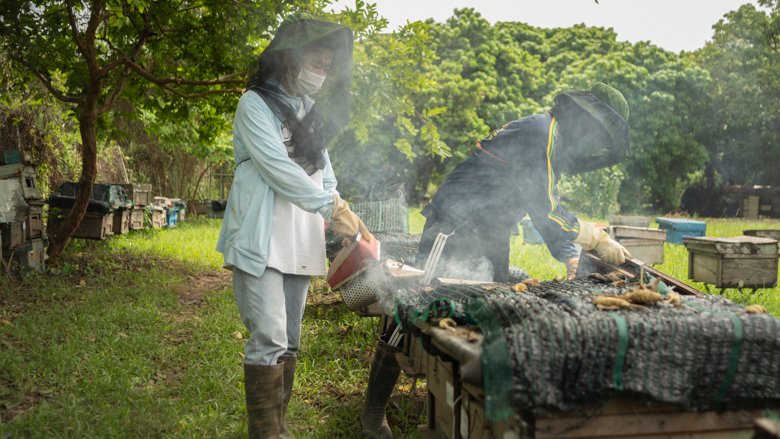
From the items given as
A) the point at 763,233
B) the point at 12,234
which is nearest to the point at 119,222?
the point at 12,234

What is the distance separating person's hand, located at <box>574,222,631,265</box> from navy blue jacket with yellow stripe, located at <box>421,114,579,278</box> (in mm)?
48

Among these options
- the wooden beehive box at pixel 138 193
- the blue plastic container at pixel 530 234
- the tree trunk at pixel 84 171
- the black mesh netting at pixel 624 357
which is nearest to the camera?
the black mesh netting at pixel 624 357

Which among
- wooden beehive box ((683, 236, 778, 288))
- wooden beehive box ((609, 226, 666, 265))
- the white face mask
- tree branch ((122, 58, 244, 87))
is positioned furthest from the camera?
tree branch ((122, 58, 244, 87))

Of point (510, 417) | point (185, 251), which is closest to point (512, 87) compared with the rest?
point (185, 251)

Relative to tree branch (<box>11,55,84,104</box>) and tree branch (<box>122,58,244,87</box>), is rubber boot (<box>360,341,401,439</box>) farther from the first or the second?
tree branch (<box>11,55,84,104</box>)

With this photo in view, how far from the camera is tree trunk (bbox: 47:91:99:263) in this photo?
761cm

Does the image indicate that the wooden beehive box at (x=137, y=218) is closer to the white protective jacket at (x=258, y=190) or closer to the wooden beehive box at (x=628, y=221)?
the wooden beehive box at (x=628, y=221)

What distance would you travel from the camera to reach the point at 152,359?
16.3 ft

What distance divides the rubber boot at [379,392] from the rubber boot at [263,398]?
910mm

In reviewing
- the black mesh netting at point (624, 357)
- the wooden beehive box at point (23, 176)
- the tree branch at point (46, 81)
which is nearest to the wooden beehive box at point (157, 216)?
the wooden beehive box at point (23, 176)

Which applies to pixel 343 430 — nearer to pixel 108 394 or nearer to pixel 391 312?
pixel 391 312

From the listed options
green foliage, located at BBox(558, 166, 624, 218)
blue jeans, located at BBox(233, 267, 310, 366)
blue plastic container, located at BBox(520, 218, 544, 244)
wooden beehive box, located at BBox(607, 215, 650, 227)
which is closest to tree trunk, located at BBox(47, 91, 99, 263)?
blue jeans, located at BBox(233, 267, 310, 366)

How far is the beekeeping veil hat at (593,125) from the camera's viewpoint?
11.3 feet

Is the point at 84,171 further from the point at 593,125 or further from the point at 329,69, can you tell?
the point at 593,125
